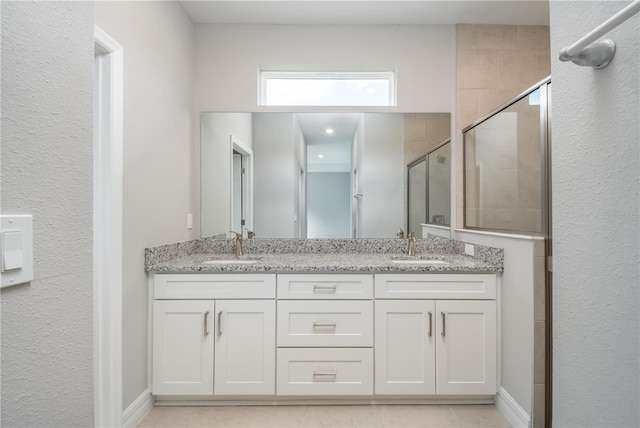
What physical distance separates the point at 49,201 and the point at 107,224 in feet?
3.69

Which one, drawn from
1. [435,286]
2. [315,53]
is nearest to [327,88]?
[315,53]

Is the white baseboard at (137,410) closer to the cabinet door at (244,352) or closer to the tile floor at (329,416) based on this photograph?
the tile floor at (329,416)

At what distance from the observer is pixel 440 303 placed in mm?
1955

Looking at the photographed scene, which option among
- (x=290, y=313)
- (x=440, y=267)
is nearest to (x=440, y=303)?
(x=440, y=267)

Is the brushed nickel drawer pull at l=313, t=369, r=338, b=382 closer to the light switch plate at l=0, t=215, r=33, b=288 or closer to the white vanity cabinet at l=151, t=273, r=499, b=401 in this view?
the white vanity cabinet at l=151, t=273, r=499, b=401

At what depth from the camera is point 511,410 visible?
1.84m

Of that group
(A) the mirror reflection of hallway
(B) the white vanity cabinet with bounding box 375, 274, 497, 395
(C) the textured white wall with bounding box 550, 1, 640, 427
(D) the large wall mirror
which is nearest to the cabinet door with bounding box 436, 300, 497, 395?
(B) the white vanity cabinet with bounding box 375, 274, 497, 395

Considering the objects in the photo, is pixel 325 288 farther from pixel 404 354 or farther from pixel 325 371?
pixel 404 354

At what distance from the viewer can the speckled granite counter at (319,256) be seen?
6.38ft

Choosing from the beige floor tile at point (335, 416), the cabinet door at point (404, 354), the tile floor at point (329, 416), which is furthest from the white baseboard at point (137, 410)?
the cabinet door at point (404, 354)

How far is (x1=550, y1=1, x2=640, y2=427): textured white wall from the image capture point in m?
0.61

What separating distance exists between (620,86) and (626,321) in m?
0.44

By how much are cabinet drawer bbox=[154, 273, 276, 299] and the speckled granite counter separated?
0.14 ft

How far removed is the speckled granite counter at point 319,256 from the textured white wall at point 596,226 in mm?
1187
